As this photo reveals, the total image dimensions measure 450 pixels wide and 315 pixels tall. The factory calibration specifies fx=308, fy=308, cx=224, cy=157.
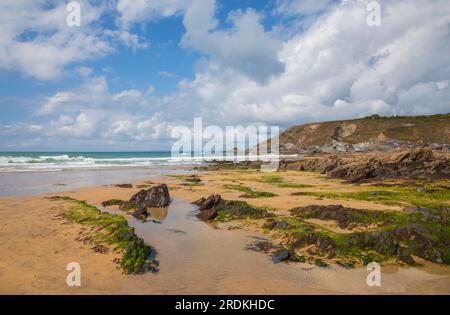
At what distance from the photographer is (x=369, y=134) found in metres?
102

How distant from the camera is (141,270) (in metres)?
7.69

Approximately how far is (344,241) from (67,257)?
26.4 ft

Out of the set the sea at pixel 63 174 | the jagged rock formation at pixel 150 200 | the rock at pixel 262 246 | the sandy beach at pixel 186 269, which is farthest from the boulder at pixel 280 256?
the sea at pixel 63 174

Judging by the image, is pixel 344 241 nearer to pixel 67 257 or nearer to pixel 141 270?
pixel 141 270

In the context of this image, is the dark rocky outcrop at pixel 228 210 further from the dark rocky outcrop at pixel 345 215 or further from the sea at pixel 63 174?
the sea at pixel 63 174

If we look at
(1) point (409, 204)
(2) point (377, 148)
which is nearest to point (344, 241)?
(1) point (409, 204)

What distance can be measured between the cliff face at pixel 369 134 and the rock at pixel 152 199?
71.5m

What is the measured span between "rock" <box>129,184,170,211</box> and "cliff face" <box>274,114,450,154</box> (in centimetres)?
7148

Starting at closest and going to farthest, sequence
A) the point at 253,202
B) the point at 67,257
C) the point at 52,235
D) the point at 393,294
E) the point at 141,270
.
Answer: the point at 393,294 < the point at 141,270 < the point at 67,257 < the point at 52,235 < the point at 253,202

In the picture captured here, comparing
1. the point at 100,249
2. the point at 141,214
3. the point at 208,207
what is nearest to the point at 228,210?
the point at 208,207

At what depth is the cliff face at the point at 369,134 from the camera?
86250mm

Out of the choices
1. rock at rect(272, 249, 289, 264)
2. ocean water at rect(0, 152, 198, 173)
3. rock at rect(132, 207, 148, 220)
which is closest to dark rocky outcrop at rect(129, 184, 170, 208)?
rock at rect(132, 207, 148, 220)

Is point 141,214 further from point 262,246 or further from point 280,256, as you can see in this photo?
point 280,256
